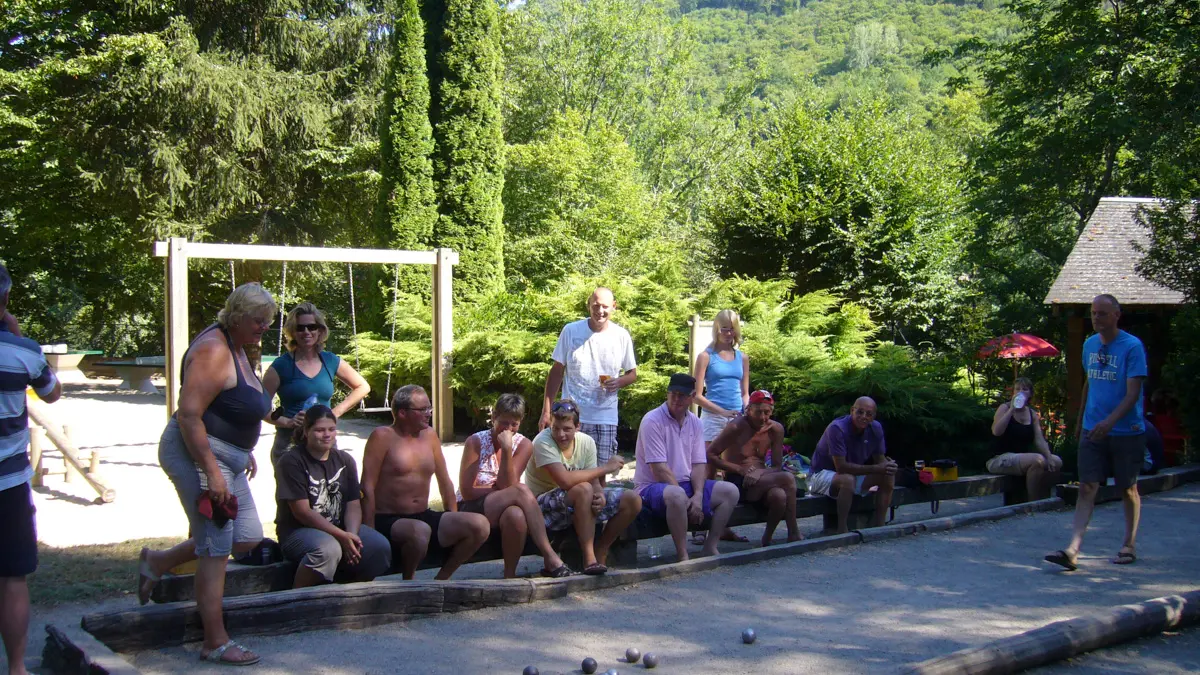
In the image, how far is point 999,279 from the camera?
2741cm

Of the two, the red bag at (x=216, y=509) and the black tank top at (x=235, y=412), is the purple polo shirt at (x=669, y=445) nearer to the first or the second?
the black tank top at (x=235, y=412)

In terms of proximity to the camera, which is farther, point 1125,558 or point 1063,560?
point 1125,558

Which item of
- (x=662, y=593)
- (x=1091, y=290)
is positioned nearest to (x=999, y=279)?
(x=1091, y=290)

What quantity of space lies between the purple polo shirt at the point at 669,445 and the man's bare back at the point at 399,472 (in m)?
1.57

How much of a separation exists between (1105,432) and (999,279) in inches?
859

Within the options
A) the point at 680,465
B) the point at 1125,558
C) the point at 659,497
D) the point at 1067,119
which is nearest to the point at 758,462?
the point at 680,465

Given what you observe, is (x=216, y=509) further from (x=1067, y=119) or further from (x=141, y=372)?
(x=141, y=372)

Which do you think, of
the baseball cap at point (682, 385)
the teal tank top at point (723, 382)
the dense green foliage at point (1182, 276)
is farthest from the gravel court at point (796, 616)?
the dense green foliage at point (1182, 276)

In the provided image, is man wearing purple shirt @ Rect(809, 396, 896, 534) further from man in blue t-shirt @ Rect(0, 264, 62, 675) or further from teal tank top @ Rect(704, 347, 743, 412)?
man in blue t-shirt @ Rect(0, 264, 62, 675)

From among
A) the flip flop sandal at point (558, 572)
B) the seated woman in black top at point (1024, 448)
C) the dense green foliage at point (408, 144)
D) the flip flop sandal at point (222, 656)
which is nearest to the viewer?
the flip flop sandal at point (222, 656)

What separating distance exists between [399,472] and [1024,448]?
20.6ft

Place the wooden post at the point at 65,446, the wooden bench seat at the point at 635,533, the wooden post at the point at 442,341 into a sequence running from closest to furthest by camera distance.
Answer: the wooden bench seat at the point at 635,533 → the wooden post at the point at 65,446 → the wooden post at the point at 442,341

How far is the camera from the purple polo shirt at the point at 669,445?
684cm

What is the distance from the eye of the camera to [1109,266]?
17.8 m
